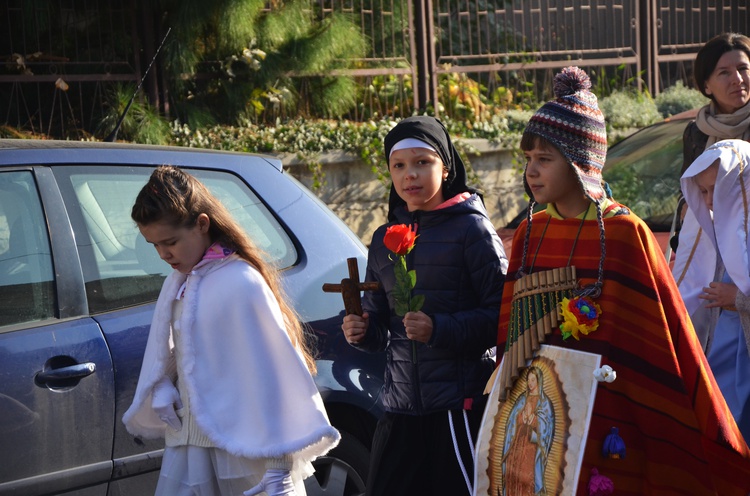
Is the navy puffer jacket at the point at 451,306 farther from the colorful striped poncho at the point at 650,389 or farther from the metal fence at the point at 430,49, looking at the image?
the metal fence at the point at 430,49

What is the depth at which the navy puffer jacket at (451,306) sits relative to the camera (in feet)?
10.3

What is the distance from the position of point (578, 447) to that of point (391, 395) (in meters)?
0.81

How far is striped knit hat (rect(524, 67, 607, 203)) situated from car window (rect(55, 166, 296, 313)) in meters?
1.07

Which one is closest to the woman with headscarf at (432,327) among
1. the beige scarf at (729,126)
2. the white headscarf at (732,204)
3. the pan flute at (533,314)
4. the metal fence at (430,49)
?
the pan flute at (533,314)

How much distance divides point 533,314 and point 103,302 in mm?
1511

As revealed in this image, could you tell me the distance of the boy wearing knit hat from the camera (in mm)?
2662

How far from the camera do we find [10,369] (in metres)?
3.07

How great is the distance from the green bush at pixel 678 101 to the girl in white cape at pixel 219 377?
26.8 feet

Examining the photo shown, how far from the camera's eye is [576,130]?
2801mm

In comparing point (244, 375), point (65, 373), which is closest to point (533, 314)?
point (244, 375)

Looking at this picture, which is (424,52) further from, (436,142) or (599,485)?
(599,485)

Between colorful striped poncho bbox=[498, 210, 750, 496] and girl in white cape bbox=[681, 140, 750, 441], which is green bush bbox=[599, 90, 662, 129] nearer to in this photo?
girl in white cape bbox=[681, 140, 750, 441]

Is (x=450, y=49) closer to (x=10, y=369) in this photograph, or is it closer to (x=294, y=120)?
(x=294, y=120)

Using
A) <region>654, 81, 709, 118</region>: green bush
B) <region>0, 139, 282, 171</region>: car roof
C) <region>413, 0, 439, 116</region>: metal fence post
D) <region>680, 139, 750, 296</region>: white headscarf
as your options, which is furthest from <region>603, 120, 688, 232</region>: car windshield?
<region>654, 81, 709, 118</region>: green bush
